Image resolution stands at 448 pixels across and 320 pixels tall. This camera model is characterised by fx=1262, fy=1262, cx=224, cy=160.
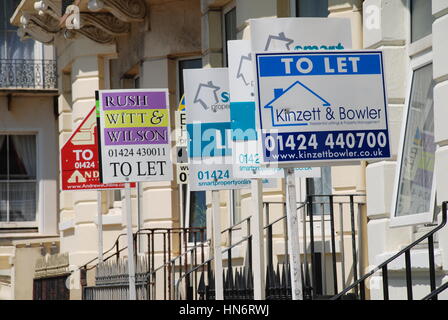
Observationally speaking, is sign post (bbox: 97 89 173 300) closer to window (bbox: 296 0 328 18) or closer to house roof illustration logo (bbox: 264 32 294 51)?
window (bbox: 296 0 328 18)

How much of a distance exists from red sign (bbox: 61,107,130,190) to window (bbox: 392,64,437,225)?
8.57 m

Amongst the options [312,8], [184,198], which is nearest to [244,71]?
[312,8]

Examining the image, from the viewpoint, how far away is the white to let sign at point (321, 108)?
826 cm

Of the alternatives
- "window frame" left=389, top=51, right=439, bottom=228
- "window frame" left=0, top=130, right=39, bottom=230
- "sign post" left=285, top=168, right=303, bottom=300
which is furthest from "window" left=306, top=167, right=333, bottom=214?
"window frame" left=0, top=130, right=39, bottom=230

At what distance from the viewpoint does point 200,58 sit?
1878cm

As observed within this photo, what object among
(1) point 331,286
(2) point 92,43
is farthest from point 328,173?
(2) point 92,43

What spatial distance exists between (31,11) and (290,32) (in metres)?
14.6

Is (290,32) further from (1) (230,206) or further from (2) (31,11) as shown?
(2) (31,11)

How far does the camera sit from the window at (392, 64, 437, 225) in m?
9.94

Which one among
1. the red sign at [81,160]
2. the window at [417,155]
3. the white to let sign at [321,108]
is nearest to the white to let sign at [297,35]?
the white to let sign at [321,108]

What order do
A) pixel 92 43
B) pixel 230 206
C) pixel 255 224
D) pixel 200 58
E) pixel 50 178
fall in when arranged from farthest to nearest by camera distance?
pixel 50 178, pixel 92 43, pixel 200 58, pixel 230 206, pixel 255 224

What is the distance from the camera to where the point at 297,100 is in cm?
830

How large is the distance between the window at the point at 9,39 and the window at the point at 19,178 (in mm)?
2070

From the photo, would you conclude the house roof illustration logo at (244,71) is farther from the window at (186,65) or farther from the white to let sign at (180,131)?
the window at (186,65)
